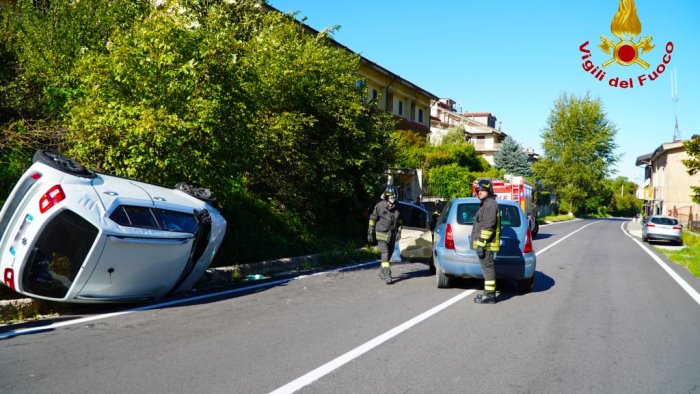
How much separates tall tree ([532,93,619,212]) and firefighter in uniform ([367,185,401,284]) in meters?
60.7

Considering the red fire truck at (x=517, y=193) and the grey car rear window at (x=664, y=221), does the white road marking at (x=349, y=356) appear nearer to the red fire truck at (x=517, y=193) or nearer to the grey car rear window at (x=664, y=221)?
the red fire truck at (x=517, y=193)

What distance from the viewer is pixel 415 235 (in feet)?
39.8

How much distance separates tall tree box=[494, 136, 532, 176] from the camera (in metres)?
61.4

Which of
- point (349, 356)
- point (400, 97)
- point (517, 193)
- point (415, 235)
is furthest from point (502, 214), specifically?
point (400, 97)

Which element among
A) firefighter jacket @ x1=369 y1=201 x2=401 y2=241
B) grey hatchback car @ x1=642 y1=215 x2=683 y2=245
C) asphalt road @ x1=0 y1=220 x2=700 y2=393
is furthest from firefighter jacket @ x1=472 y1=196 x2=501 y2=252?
grey hatchback car @ x1=642 y1=215 x2=683 y2=245

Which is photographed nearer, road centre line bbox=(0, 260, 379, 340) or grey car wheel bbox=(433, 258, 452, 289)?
road centre line bbox=(0, 260, 379, 340)

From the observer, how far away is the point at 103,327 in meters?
6.46

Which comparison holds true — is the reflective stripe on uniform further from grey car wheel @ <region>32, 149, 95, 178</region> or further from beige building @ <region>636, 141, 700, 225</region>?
beige building @ <region>636, 141, 700, 225</region>

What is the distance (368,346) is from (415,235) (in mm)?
6461

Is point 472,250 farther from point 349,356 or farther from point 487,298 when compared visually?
point 349,356

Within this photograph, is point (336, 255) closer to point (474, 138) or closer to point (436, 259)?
point (436, 259)

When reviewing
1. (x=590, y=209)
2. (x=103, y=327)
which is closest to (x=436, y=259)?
(x=103, y=327)

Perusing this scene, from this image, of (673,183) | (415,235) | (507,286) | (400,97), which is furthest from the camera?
(673,183)

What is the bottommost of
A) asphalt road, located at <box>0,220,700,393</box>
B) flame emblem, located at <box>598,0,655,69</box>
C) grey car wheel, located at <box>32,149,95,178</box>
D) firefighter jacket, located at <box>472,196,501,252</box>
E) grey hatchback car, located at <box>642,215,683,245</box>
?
asphalt road, located at <box>0,220,700,393</box>
